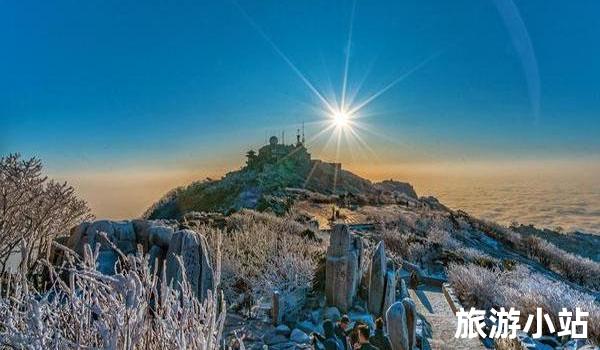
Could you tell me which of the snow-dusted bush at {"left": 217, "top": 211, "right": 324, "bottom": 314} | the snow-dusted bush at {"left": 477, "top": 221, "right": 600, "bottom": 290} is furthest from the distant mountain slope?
the snow-dusted bush at {"left": 217, "top": 211, "right": 324, "bottom": 314}

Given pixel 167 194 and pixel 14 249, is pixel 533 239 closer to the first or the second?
pixel 14 249

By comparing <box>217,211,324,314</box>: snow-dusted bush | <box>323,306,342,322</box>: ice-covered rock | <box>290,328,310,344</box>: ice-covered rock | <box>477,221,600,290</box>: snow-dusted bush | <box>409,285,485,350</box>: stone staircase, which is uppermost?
<box>217,211,324,314</box>: snow-dusted bush

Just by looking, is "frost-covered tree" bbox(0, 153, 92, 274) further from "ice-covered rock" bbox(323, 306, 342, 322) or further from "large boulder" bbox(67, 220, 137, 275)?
"ice-covered rock" bbox(323, 306, 342, 322)

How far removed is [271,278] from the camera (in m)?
8.39

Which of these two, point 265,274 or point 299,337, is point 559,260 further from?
point 299,337

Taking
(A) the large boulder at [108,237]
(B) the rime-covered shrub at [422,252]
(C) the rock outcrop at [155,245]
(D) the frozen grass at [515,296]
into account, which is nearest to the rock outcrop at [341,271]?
(C) the rock outcrop at [155,245]

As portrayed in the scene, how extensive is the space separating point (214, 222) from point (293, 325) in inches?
376

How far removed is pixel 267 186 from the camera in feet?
151

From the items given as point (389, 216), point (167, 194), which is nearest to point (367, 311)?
point (389, 216)

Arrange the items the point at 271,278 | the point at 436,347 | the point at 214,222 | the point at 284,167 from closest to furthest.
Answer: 1. the point at 436,347
2. the point at 271,278
3. the point at 214,222
4. the point at 284,167

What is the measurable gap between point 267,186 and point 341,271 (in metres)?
38.8

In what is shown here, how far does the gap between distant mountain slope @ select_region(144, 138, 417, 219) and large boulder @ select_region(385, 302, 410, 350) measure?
20.5 metres

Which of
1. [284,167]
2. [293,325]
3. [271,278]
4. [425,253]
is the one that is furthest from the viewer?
[284,167]

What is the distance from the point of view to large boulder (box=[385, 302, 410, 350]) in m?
4.73
